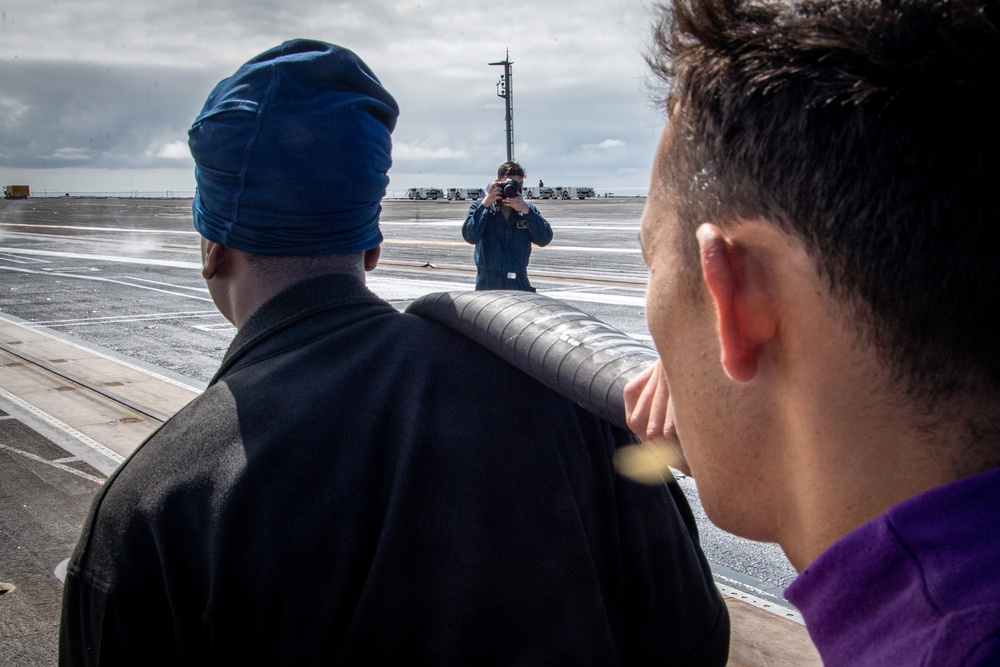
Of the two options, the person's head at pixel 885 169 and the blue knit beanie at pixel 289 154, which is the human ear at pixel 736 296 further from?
the blue knit beanie at pixel 289 154

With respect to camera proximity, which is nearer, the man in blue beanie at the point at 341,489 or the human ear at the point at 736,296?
the human ear at the point at 736,296

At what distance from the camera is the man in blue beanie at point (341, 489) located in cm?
137

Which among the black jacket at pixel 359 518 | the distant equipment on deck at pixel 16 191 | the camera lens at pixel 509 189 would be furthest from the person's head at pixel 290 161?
the distant equipment on deck at pixel 16 191

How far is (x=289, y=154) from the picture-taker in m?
1.64

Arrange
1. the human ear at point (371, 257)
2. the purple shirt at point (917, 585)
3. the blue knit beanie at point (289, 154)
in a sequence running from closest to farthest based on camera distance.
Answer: the purple shirt at point (917, 585)
the blue knit beanie at point (289, 154)
the human ear at point (371, 257)

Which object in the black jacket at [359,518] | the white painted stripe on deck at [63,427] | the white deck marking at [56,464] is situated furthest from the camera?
the white painted stripe on deck at [63,427]

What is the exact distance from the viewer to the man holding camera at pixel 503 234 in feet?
31.3

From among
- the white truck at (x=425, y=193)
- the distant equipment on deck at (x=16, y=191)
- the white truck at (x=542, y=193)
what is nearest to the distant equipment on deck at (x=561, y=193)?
the white truck at (x=542, y=193)

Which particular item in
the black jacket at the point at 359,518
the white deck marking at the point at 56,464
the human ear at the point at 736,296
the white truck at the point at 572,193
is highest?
the white truck at the point at 572,193

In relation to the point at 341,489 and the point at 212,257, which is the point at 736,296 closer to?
the point at 341,489

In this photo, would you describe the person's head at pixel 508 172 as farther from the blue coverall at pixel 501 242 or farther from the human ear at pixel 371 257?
the human ear at pixel 371 257

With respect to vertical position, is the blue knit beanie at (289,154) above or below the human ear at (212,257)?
above

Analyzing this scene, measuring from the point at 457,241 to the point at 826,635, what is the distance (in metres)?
27.9

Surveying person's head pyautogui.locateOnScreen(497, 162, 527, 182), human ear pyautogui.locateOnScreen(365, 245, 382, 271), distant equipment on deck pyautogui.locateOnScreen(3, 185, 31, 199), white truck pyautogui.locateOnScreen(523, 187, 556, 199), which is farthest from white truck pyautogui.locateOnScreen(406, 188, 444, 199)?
human ear pyautogui.locateOnScreen(365, 245, 382, 271)
